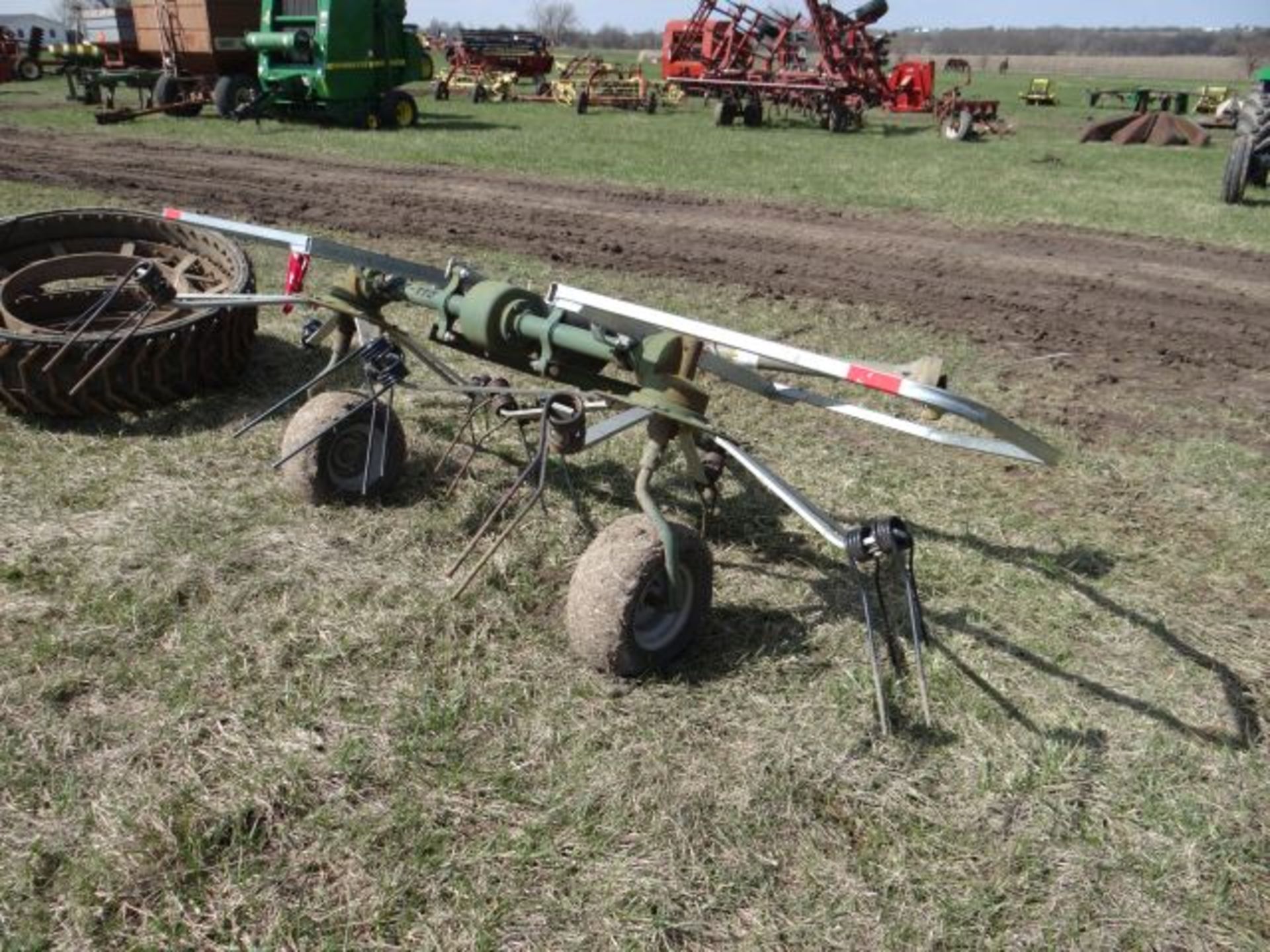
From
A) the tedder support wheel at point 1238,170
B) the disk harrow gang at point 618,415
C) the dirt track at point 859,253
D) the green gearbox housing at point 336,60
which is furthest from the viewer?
the green gearbox housing at point 336,60

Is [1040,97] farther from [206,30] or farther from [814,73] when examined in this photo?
[206,30]

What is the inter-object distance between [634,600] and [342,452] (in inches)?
66.9

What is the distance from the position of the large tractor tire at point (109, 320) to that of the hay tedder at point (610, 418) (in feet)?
2.54

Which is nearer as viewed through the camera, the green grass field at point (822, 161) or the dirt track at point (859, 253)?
the dirt track at point (859, 253)


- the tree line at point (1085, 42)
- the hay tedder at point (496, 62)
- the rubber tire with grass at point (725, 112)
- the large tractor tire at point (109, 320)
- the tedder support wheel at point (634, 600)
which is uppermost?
the tree line at point (1085, 42)

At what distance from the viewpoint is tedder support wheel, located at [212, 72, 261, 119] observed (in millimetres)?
19250

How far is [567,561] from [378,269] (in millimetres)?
1285

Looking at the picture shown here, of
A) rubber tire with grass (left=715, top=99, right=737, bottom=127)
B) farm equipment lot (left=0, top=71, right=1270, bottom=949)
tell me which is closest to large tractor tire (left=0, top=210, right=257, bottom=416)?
farm equipment lot (left=0, top=71, right=1270, bottom=949)

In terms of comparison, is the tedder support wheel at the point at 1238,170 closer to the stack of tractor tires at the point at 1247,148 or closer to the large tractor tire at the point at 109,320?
the stack of tractor tires at the point at 1247,148

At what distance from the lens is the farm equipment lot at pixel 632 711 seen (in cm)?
228

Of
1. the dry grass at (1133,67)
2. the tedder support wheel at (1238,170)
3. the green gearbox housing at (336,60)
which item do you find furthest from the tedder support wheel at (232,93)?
the dry grass at (1133,67)

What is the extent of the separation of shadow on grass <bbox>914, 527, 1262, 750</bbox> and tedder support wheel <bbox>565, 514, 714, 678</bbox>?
93 cm

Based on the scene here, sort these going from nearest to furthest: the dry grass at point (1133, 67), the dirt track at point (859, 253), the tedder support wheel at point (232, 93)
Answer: the dirt track at point (859, 253) → the tedder support wheel at point (232, 93) → the dry grass at point (1133, 67)

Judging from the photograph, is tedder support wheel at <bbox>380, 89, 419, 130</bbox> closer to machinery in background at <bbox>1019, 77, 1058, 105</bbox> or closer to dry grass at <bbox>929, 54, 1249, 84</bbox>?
machinery in background at <bbox>1019, 77, 1058, 105</bbox>
